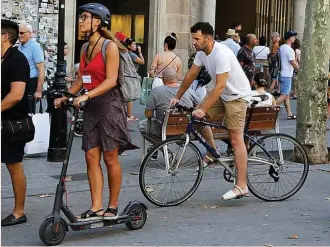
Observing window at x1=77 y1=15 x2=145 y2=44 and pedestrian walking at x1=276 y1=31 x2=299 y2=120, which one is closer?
pedestrian walking at x1=276 y1=31 x2=299 y2=120

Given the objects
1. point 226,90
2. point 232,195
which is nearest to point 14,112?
point 226,90

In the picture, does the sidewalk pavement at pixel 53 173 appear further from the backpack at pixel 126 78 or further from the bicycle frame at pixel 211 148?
the backpack at pixel 126 78

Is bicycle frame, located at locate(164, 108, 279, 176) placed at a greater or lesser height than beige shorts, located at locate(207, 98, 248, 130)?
lesser

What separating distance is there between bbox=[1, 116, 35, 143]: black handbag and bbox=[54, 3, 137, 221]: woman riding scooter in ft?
1.90

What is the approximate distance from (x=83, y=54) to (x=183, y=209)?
2004 mm

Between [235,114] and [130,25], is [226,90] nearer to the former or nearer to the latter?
[235,114]

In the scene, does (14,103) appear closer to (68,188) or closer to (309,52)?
(68,188)

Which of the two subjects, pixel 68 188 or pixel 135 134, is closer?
pixel 68 188

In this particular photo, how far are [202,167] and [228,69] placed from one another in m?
1.03

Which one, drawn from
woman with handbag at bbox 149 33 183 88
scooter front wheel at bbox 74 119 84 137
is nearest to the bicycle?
scooter front wheel at bbox 74 119 84 137

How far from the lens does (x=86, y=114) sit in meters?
6.86

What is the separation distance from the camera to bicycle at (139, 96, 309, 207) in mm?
7974

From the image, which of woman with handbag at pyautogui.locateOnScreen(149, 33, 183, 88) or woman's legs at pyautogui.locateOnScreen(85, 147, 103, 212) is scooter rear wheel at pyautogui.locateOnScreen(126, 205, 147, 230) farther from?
woman with handbag at pyautogui.locateOnScreen(149, 33, 183, 88)

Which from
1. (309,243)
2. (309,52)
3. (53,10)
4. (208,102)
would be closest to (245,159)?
(208,102)
